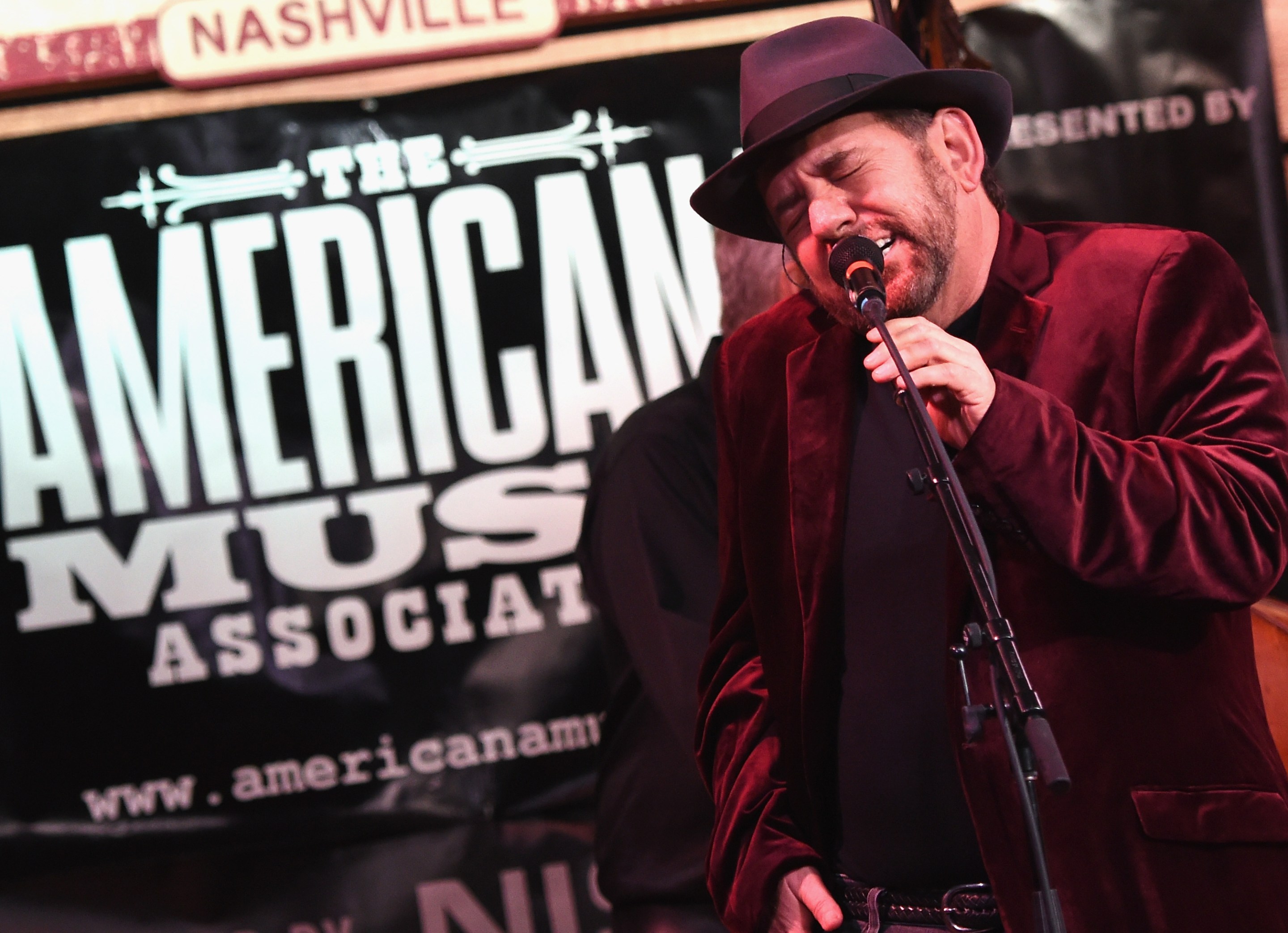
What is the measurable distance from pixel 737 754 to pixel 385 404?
1487mm

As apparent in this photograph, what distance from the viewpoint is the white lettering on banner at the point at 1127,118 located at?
274cm

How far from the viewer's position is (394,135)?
278 centimetres

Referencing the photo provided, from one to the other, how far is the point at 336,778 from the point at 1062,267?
2.09 m

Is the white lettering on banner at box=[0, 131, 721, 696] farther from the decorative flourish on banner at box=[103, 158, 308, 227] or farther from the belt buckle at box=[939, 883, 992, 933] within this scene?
the belt buckle at box=[939, 883, 992, 933]

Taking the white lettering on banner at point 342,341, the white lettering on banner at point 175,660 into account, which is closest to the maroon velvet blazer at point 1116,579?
the white lettering on banner at point 342,341

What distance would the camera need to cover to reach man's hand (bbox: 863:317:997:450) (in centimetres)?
109

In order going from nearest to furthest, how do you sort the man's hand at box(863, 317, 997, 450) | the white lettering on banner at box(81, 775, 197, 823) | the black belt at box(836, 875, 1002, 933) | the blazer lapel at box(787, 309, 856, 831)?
the man's hand at box(863, 317, 997, 450) → the black belt at box(836, 875, 1002, 933) → the blazer lapel at box(787, 309, 856, 831) → the white lettering on banner at box(81, 775, 197, 823)

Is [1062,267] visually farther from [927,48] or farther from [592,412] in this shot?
[592,412]

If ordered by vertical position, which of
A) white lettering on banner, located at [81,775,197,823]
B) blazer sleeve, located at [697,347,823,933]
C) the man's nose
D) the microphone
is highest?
the man's nose

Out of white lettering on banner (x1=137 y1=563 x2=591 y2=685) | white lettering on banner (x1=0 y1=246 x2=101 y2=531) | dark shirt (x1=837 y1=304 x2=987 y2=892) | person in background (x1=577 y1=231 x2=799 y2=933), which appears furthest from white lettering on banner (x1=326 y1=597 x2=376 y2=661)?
dark shirt (x1=837 y1=304 x2=987 y2=892)

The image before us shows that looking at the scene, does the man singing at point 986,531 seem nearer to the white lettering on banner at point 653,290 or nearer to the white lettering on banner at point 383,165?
the white lettering on banner at point 653,290

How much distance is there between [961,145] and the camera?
1.54 metres

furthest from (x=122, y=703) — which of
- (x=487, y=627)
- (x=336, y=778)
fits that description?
(x=487, y=627)

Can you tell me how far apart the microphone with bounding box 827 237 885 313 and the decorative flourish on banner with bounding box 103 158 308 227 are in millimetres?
1943
